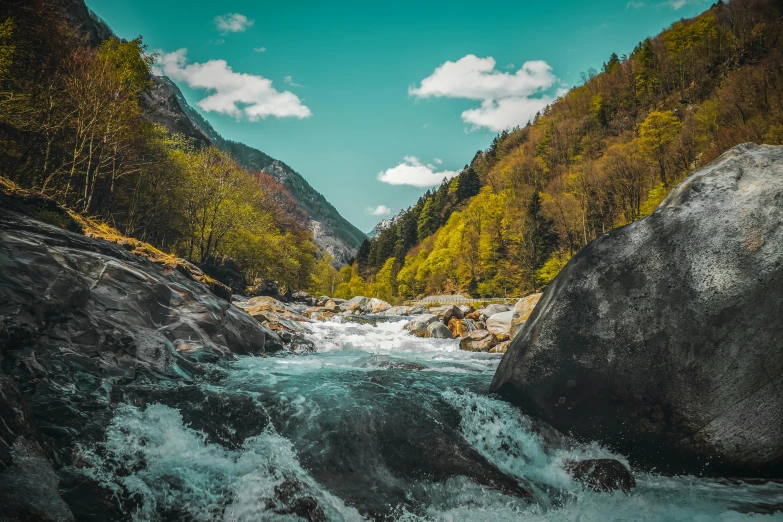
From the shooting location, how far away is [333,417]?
243 inches

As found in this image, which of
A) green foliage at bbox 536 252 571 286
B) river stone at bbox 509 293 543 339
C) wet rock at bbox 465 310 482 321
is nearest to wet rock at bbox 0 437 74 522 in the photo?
river stone at bbox 509 293 543 339

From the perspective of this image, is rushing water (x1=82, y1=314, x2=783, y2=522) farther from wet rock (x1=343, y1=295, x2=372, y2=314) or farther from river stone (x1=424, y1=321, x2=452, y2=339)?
wet rock (x1=343, y1=295, x2=372, y2=314)

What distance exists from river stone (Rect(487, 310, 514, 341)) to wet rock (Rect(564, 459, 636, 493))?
13.1 m

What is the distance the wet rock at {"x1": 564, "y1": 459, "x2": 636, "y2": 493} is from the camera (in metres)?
4.88

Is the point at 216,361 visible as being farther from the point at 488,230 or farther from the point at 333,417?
the point at 488,230

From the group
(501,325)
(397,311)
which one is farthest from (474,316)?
(397,311)

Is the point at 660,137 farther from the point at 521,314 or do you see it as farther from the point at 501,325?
the point at 521,314

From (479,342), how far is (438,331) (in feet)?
12.9

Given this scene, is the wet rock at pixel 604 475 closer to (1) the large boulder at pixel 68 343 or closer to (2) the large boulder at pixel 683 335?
(2) the large boulder at pixel 683 335

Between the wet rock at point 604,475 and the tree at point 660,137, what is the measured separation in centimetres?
4304

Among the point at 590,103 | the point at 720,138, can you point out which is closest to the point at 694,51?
the point at 590,103

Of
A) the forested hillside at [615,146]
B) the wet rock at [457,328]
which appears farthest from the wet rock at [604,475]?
the forested hillside at [615,146]

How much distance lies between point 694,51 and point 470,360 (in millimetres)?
73485

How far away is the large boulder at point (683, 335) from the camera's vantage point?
4.95m
